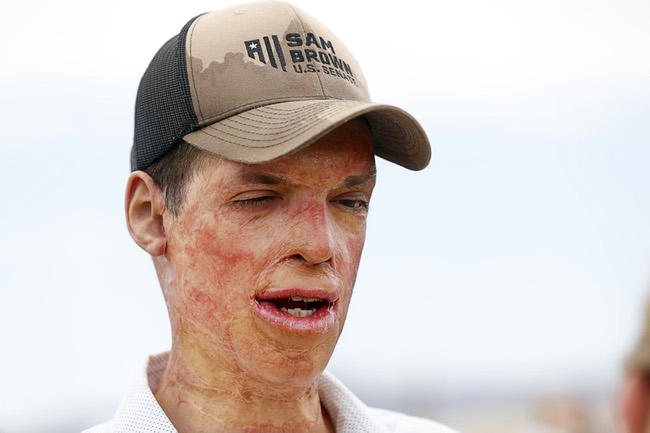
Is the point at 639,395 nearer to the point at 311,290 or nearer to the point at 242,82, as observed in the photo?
the point at 311,290

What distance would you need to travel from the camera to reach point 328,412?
3.28m

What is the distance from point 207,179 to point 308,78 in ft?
1.44

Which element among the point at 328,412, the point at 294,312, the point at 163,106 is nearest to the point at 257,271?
the point at 294,312

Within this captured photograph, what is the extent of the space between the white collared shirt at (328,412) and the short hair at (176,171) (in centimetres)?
58

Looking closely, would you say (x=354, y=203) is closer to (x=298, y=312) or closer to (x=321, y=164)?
(x=321, y=164)

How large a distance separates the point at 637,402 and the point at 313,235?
3.29ft

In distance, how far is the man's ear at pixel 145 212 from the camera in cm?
298

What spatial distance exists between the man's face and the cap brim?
7 centimetres

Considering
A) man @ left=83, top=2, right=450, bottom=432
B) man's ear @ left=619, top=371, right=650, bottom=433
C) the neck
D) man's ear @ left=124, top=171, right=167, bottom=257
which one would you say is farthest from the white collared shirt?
man's ear @ left=619, top=371, right=650, bottom=433

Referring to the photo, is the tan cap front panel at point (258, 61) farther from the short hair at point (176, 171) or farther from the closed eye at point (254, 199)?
the closed eye at point (254, 199)

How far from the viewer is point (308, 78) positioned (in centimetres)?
293

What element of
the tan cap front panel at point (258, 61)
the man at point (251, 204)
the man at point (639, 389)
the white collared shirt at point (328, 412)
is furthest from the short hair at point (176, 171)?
the man at point (639, 389)

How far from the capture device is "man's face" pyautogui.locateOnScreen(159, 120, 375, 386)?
275 cm

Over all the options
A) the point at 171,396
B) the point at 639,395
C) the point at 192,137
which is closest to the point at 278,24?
the point at 192,137
